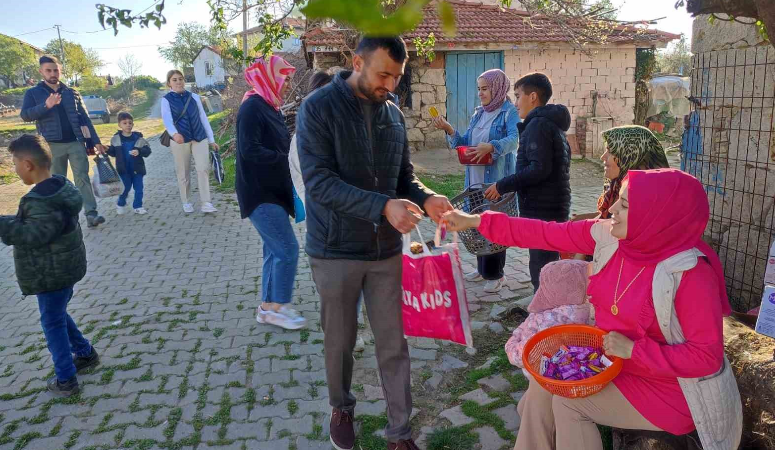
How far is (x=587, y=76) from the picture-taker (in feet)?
45.9

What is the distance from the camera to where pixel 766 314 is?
7.33ft

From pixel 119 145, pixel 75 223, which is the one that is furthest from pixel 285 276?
pixel 119 145

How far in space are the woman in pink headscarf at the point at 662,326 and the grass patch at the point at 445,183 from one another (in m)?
7.10

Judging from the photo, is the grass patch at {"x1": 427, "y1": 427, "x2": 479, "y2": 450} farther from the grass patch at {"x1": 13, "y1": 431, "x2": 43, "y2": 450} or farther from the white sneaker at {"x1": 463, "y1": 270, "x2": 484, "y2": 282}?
the white sneaker at {"x1": 463, "y1": 270, "x2": 484, "y2": 282}

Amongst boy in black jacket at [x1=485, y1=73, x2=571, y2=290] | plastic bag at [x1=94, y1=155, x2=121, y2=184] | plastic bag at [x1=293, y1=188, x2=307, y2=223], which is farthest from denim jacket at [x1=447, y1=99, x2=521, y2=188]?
plastic bag at [x1=94, y1=155, x2=121, y2=184]

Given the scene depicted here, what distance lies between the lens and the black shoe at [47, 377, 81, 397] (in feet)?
11.6

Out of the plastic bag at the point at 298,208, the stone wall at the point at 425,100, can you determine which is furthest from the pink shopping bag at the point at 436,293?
the stone wall at the point at 425,100

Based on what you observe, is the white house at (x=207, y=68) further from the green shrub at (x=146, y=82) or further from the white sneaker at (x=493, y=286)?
the white sneaker at (x=493, y=286)

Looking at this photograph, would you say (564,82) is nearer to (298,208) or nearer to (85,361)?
(298,208)

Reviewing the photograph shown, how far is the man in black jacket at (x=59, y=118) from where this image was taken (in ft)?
22.7

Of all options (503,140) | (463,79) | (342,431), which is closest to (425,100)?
(463,79)

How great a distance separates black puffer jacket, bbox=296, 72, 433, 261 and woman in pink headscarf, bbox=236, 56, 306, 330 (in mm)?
1400

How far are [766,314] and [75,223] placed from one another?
3.94 meters

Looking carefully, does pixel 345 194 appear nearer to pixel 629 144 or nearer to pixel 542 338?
pixel 542 338
